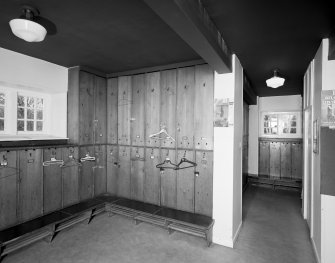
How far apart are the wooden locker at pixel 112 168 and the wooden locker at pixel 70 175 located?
711 mm

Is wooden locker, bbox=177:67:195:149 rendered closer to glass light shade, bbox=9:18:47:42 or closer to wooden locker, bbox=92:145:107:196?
wooden locker, bbox=92:145:107:196

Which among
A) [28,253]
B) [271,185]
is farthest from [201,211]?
[271,185]

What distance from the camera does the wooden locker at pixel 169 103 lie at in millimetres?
3729

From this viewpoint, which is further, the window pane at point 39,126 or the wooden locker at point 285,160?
the wooden locker at point 285,160

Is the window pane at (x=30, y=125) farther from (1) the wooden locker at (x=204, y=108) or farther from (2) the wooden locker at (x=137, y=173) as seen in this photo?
(1) the wooden locker at (x=204, y=108)

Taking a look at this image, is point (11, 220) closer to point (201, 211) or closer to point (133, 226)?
point (133, 226)

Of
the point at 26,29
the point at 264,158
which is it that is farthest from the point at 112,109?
the point at 264,158

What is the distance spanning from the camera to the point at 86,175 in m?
4.13

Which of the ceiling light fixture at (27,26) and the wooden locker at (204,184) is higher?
the ceiling light fixture at (27,26)

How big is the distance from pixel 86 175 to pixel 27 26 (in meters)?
2.84

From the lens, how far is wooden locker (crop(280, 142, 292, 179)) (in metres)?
6.47

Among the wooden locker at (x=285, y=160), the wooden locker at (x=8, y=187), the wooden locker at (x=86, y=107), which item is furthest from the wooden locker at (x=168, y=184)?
the wooden locker at (x=285, y=160)

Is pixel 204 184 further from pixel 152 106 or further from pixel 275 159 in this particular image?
pixel 275 159

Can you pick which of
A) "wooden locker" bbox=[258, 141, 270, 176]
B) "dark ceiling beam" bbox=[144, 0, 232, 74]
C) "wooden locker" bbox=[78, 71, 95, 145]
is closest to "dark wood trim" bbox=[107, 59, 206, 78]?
"wooden locker" bbox=[78, 71, 95, 145]
